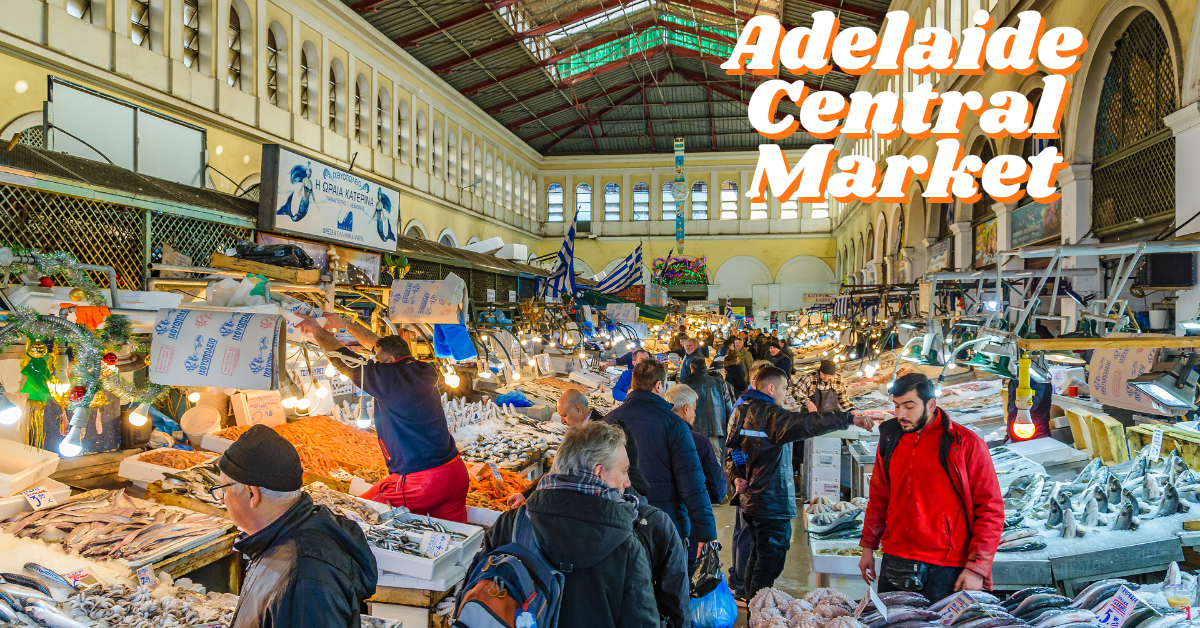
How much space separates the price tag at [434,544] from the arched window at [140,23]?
10970 mm

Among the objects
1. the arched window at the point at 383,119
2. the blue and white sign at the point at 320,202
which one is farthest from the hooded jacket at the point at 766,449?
the arched window at the point at 383,119

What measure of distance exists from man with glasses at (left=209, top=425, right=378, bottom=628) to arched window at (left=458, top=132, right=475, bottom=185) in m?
23.1

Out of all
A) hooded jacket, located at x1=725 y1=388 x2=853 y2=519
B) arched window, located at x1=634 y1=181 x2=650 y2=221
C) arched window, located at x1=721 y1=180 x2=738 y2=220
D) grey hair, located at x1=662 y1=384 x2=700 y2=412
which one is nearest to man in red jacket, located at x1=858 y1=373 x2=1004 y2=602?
hooded jacket, located at x1=725 y1=388 x2=853 y2=519

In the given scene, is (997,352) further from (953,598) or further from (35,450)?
(35,450)

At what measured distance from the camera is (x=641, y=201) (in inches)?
1366

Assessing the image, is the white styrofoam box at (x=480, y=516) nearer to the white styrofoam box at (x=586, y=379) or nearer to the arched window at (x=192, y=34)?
the white styrofoam box at (x=586, y=379)

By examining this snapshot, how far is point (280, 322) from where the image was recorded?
3.12 metres

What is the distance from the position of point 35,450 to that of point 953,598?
195 inches

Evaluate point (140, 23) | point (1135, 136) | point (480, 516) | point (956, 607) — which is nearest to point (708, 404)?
point (480, 516)

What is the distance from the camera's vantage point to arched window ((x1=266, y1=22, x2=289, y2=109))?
14.6m

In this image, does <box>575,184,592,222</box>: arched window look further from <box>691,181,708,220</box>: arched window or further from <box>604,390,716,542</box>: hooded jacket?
<box>604,390,716,542</box>: hooded jacket

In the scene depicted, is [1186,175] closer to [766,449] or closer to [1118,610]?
[766,449]

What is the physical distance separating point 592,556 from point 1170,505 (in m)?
3.77

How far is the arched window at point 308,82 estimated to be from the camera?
51.9 feet
